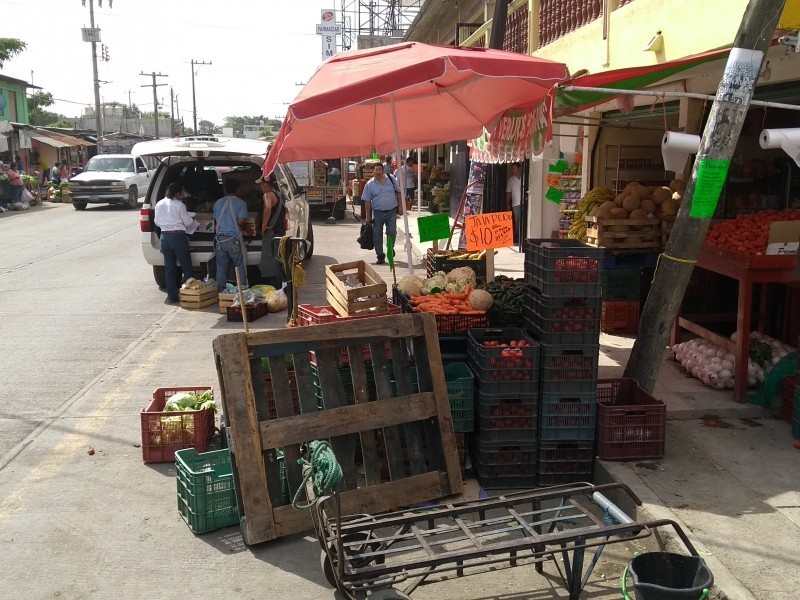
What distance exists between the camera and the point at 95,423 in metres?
6.83

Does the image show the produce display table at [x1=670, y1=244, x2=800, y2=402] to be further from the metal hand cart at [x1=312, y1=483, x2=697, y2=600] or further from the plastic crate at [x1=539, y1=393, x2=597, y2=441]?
the metal hand cart at [x1=312, y1=483, x2=697, y2=600]

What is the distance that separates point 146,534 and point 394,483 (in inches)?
60.6

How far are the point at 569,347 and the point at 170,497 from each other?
288 centimetres

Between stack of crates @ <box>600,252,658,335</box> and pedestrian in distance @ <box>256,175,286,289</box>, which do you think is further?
pedestrian in distance @ <box>256,175,286,289</box>

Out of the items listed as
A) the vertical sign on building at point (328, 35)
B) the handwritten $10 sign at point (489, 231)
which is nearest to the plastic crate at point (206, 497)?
the handwritten $10 sign at point (489, 231)

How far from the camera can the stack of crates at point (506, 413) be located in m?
5.39

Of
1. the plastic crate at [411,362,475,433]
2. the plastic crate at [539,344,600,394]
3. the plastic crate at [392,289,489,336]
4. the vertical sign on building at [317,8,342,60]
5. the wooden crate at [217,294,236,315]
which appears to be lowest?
the wooden crate at [217,294,236,315]

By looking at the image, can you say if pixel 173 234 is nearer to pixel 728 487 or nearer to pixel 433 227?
pixel 433 227

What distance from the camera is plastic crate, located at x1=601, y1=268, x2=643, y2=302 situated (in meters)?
9.11

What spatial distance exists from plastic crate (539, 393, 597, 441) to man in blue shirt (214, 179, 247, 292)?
6.83 metres

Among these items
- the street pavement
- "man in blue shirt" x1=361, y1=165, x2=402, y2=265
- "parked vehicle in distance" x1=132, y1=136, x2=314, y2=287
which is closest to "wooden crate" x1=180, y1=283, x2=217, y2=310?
"parked vehicle in distance" x1=132, y1=136, x2=314, y2=287

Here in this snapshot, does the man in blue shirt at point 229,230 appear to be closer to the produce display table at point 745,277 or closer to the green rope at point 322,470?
the produce display table at point 745,277

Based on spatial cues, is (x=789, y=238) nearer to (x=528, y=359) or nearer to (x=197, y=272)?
(x=528, y=359)

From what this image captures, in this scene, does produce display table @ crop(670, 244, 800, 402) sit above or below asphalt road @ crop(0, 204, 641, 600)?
above
